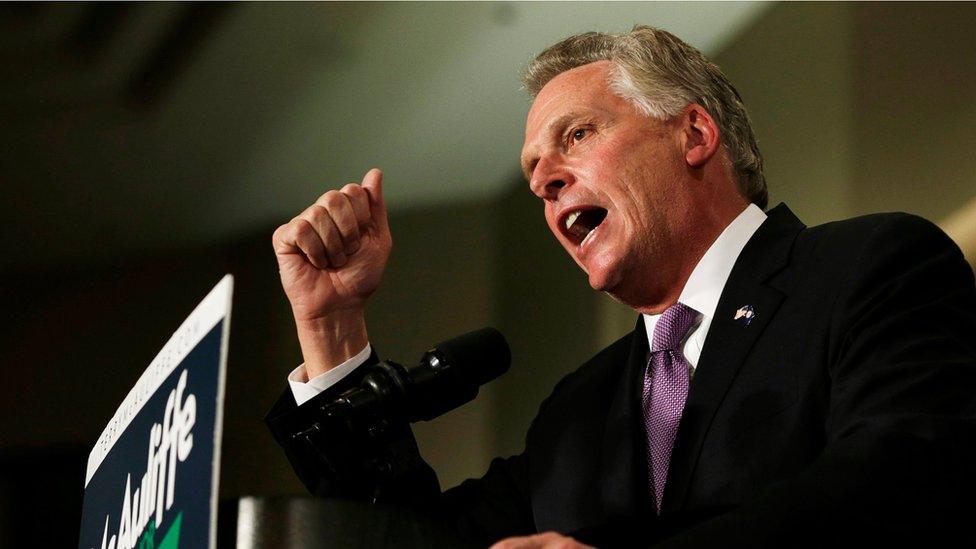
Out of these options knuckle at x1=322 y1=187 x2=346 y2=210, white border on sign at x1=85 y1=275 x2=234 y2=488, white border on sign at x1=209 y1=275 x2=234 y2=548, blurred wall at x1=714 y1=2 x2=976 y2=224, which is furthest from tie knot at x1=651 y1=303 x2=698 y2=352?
white border on sign at x1=209 y1=275 x2=234 y2=548

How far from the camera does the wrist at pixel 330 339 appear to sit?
1542 mm

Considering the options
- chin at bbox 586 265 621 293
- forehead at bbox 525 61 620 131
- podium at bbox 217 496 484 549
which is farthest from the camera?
forehead at bbox 525 61 620 131

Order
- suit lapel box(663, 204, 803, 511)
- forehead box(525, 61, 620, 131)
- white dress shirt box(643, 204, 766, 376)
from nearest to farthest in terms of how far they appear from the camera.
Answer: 1. suit lapel box(663, 204, 803, 511)
2. white dress shirt box(643, 204, 766, 376)
3. forehead box(525, 61, 620, 131)

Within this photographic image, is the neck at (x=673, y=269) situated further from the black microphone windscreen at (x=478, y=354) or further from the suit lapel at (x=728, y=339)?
the black microphone windscreen at (x=478, y=354)

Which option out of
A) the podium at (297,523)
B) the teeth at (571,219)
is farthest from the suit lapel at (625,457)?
the podium at (297,523)

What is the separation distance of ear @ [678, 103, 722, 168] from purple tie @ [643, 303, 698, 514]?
0.86 feet

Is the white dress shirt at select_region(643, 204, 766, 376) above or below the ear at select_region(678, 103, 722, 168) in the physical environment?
below

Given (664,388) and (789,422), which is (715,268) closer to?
(664,388)

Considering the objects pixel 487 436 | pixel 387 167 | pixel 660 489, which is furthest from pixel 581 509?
pixel 387 167

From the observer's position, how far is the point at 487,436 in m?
2.32

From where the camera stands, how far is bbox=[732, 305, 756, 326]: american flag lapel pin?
132 centimetres

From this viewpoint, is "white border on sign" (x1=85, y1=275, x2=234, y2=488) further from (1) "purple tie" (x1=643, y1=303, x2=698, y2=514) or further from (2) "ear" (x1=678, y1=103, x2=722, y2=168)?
(2) "ear" (x1=678, y1=103, x2=722, y2=168)

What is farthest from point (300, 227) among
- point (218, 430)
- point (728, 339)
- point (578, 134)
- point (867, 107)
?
point (867, 107)

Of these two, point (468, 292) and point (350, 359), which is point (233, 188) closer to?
point (468, 292)
